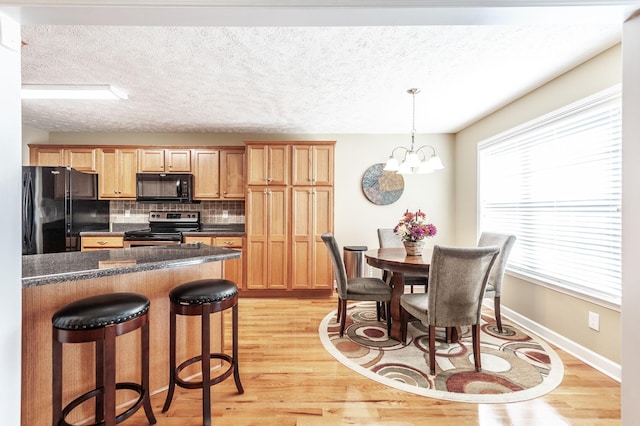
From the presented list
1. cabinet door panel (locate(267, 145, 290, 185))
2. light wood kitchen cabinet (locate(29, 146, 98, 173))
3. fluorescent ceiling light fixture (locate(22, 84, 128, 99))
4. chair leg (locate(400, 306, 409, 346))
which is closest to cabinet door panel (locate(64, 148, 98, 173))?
light wood kitchen cabinet (locate(29, 146, 98, 173))

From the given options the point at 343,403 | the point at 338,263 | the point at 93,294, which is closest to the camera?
the point at 93,294

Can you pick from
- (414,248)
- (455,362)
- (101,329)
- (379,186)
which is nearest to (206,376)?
(101,329)

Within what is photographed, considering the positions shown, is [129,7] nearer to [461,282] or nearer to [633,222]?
[633,222]

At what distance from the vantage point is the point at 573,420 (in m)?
1.63

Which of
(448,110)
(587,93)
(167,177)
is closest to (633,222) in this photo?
(587,93)

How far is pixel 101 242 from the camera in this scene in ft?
12.3

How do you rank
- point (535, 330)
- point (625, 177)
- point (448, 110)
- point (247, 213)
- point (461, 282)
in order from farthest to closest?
point (247, 213), point (448, 110), point (535, 330), point (461, 282), point (625, 177)

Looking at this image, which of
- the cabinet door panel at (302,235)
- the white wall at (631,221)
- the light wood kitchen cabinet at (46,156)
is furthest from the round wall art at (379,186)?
the light wood kitchen cabinet at (46,156)

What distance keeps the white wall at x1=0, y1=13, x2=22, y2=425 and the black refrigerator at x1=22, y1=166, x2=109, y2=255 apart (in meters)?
2.94

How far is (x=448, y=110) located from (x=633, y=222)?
2.58m

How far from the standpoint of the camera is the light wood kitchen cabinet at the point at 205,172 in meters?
4.16

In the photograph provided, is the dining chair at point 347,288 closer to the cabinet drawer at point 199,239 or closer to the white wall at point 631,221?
the white wall at point 631,221

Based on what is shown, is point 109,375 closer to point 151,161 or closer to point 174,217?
point 174,217

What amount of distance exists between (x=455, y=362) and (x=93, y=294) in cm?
261
